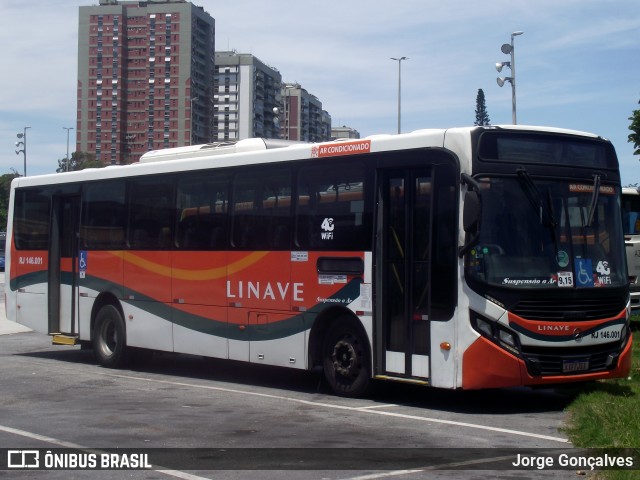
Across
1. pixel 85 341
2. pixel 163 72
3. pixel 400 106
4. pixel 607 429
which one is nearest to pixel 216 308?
pixel 85 341

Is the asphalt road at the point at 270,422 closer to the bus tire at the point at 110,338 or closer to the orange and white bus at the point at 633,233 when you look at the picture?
the bus tire at the point at 110,338

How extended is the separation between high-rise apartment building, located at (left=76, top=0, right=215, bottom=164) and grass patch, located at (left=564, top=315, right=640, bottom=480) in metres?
154

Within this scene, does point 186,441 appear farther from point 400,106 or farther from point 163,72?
point 163,72

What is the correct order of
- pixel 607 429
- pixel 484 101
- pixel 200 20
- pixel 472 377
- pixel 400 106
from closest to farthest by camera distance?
pixel 607 429
pixel 472 377
pixel 400 106
pixel 484 101
pixel 200 20

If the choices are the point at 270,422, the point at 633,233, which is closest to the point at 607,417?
the point at 270,422

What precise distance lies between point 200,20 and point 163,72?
10.5m

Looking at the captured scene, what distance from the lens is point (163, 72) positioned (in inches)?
6545

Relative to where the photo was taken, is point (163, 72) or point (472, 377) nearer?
point (472, 377)

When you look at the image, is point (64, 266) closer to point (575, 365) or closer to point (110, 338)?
point (110, 338)

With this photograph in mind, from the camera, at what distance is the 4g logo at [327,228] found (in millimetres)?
13391

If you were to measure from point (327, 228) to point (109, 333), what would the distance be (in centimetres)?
637

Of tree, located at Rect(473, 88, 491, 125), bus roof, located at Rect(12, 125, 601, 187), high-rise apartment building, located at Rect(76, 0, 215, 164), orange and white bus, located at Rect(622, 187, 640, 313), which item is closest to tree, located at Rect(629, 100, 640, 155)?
orange and white bus, located at Rect(622, 187, 640, 313)

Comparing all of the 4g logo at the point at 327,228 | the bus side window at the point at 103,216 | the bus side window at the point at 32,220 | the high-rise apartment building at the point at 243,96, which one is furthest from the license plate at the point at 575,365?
the high-rise apartment building at the point at 243,96

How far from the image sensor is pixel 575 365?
11859 mm
